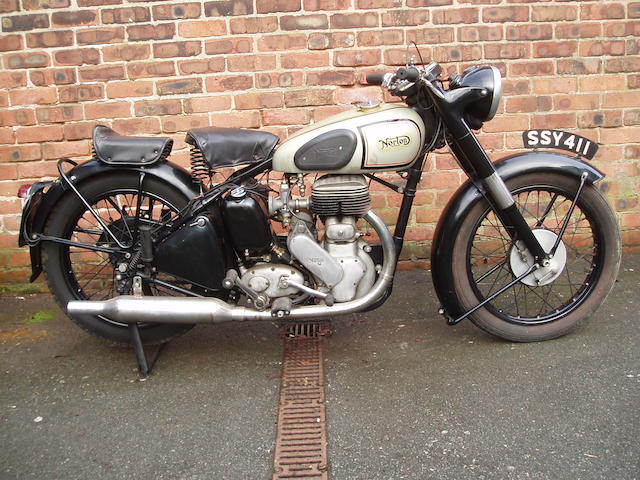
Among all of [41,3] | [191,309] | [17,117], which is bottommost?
[191,309]

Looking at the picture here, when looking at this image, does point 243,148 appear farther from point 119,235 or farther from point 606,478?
point 606,478

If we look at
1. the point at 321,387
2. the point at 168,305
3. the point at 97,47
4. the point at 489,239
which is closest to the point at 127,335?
the point at 168,305

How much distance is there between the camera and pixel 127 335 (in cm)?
298

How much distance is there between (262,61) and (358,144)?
1.51m

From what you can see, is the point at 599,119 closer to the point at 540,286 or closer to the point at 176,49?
the point at 540,286

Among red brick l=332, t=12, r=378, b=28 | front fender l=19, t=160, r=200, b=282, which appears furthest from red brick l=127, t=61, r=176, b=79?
front fender l=19, t=160, r=200, b=282

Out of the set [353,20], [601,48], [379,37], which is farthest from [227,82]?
[601,48]

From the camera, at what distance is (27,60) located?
3.78 meters

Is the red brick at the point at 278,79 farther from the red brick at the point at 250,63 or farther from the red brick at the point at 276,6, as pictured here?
the red brick at the point at 276,6

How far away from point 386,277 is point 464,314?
46cm

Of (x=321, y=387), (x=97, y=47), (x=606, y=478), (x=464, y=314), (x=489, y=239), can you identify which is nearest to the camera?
(x=606, y=478)

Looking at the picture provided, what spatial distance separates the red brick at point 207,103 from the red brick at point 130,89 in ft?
0.83

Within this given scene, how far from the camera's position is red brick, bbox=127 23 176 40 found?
3.74 meters

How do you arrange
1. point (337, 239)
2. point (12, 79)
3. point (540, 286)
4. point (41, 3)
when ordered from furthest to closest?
point (12, 79), point (41, 3), point (540, 286), point (337, 239)
